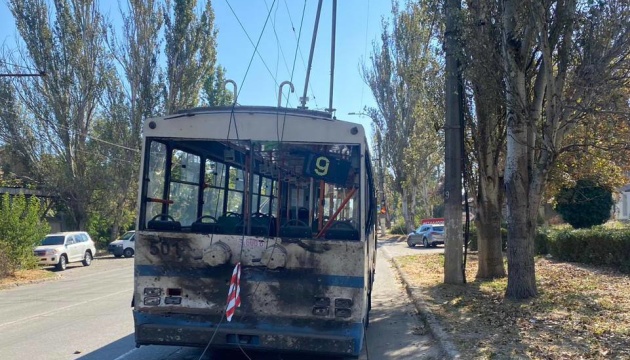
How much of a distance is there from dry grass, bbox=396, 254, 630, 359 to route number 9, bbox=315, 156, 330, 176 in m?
3.05

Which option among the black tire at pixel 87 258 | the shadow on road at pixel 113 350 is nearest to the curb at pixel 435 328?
the shadow on road at pixel 113 350

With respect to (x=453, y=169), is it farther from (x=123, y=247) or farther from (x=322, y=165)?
(x=123, y=247)

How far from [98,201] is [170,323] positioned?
3224 cm

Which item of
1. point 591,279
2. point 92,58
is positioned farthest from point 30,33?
point 591,279

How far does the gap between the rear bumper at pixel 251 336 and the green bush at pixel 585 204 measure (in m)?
21.9

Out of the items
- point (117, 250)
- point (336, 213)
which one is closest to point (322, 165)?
point (336, 213)

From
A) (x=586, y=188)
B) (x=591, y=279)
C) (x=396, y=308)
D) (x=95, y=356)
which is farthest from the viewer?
(x=586, y=188)

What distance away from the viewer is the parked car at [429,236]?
38250 mm

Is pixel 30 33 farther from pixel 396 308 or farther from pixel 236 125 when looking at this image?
pixel 236 125

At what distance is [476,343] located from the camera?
8312mm

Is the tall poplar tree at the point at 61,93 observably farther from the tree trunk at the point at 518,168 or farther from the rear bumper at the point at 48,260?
the tree trunk at the point at 518,168

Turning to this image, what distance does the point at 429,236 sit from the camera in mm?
38594

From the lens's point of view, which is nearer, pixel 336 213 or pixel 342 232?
pixel 342 232

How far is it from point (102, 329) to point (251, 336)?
188 inches
